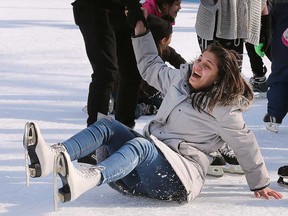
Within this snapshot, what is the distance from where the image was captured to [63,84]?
614cm

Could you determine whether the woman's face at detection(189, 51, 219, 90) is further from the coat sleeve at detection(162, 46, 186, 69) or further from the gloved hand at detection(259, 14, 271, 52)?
the coat sleeve at detection(162, 46, 186, 69)

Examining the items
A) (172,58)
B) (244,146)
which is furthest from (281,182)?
(172,58)

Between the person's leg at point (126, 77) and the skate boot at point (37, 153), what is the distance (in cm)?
111

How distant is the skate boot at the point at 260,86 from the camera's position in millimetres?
5816

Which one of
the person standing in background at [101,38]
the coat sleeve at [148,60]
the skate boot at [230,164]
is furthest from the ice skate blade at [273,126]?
the coat sleeve at [148,60]

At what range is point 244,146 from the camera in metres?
3.02

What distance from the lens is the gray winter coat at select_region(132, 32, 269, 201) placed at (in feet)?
9.79

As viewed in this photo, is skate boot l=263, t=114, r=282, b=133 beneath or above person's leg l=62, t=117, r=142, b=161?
beneath

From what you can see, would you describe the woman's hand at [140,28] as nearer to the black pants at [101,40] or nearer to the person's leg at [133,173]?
the black pants at [101,40]

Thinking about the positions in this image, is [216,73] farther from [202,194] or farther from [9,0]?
[9,0]

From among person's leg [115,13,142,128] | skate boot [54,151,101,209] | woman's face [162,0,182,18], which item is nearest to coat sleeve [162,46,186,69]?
woman's face [162,0,182,18]

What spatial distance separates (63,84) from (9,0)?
958cm

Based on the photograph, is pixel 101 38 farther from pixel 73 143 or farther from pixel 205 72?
pixel 73 143

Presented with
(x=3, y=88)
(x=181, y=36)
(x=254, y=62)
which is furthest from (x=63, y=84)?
(x=181, y=36)
